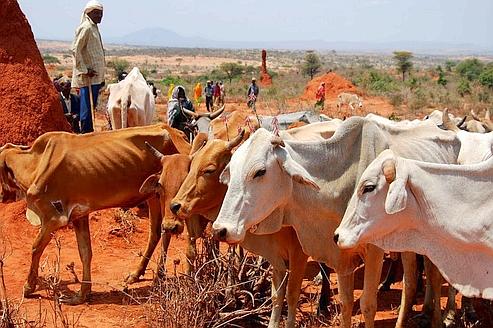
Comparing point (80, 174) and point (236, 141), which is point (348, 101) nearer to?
point (80, 174)

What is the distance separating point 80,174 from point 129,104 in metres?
3.39

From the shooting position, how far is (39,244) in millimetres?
6160

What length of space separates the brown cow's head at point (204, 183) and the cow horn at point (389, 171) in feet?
5.10

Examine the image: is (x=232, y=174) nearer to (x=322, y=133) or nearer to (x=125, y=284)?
(x=322, y=133)

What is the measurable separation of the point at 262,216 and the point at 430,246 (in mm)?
1067

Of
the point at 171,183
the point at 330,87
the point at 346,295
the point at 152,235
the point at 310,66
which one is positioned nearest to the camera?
the point at 346,295

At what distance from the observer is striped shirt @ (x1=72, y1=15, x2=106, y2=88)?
8.99 metres

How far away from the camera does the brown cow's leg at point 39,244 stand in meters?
6.12

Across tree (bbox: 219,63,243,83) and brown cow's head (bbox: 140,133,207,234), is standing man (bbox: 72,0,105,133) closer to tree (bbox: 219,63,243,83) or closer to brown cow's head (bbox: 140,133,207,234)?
brown cow's head (bbox: 140,133,207,234)

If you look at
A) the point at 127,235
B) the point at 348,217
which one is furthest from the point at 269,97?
the point at 348,217

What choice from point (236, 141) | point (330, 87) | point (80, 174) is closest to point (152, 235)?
point (80, 174)

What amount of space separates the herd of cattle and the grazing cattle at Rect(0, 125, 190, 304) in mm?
10

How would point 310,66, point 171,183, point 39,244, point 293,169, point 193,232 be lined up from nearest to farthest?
point 293,169 < point 171,183 < point 193,232 < point 39,244 < point 310,66

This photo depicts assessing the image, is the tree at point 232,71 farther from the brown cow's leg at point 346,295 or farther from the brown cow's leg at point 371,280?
the brown cow's leg at point 371,280
